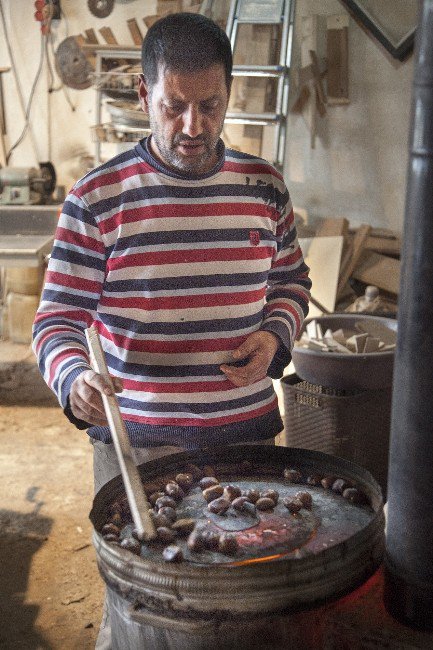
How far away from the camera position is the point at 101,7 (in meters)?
7.61

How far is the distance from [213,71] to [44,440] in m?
4.38

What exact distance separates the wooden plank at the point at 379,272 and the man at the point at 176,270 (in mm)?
4228

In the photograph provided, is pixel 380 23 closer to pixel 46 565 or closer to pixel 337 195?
pixel 337 195

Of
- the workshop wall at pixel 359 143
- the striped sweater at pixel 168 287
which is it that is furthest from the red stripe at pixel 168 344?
the workshop wall at pixel 359 143

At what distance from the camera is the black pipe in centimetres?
149

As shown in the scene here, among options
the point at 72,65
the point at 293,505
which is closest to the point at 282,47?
the point at 72,65

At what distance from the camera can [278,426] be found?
2545 mm

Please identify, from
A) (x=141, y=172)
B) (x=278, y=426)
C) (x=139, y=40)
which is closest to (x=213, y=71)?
(x=141, y=172)

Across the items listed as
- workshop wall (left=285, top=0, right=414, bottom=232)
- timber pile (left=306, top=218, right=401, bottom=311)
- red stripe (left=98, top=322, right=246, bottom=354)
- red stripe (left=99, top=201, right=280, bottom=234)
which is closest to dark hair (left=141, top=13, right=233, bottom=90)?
red stripe (left=99, top=201, right=280, bottom=234)

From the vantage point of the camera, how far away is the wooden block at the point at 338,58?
23.4ft

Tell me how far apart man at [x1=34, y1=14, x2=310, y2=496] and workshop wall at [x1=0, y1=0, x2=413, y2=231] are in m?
4.80

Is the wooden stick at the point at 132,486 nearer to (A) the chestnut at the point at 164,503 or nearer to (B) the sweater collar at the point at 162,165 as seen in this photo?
(A) the chestnut at the point at 164,503

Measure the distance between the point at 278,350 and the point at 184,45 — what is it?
36.5 inches

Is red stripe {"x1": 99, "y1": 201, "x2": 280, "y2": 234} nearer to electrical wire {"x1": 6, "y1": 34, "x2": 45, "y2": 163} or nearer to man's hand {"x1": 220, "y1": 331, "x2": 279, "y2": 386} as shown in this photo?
man's hand {"x1": 220, "y1": 331, "x2": 279, "y2": 386}
